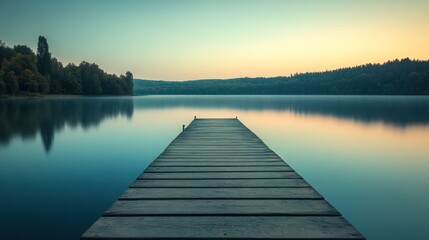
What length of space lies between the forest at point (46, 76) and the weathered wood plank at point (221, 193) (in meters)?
68.8

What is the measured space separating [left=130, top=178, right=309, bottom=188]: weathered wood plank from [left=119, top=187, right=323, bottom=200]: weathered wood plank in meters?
0.23

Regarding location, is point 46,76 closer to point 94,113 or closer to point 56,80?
point 56,80

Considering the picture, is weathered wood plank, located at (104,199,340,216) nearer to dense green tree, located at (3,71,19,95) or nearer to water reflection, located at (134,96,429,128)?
A: water reflection, located at (134,96,429,128)

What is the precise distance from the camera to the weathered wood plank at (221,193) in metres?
4.47

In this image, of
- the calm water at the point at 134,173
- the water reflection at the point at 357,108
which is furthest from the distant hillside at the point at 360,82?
the calm water at the point at 134,173

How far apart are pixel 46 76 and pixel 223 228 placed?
265 feet

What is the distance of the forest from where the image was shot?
2527 inches

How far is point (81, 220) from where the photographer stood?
20.2ft

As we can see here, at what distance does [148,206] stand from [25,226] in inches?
130

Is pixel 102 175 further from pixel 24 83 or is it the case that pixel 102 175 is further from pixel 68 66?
pixel 68 66

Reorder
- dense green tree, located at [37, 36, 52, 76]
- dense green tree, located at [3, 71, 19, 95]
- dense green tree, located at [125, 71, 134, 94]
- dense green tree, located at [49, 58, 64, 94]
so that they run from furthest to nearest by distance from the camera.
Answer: dense green tree, located at [125, 71, 134, 94] < dense green tree, located at [49, 58, 64, 94] < dense green tree, located at [37, 36, 52, 76] < dense green tree, located at [3, 71, 19, 95]

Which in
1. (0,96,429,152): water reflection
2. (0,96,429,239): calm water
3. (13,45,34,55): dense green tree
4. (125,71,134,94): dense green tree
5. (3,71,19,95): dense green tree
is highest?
(13,45,34,55): dense green tree

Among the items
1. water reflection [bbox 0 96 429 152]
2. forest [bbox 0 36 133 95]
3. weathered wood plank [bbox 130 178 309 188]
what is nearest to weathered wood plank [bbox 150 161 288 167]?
weathered wood plank [bbox 130 178 309 188]

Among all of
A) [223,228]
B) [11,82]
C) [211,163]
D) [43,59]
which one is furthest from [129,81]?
[223,228]
